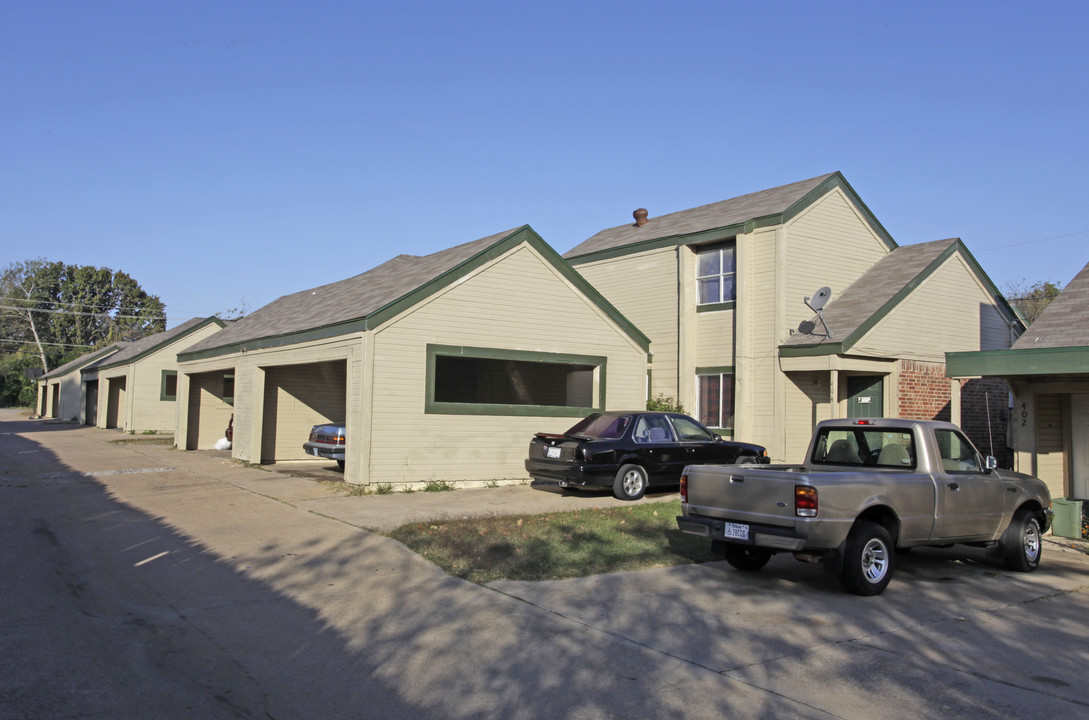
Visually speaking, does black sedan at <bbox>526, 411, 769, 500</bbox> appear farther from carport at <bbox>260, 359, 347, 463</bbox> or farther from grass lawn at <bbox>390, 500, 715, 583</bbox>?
carport at <bbox>260, 359, 347, 463</bbox>

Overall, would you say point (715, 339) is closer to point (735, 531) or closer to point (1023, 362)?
point (1023, 362)

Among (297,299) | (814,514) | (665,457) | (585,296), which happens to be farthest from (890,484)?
(297,299)

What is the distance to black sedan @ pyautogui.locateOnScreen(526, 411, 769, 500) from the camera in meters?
13.4

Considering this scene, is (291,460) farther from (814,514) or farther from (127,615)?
(814,514)

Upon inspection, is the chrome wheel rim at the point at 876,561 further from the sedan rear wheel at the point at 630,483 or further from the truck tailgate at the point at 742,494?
the sedan rear wheel at the point at 630,483

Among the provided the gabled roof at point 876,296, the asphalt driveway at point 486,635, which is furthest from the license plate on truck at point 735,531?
the gabled roof at point 876,296

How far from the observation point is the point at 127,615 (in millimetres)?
6676

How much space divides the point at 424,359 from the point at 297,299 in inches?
410

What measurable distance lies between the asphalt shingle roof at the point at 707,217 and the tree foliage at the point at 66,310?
76796 mm

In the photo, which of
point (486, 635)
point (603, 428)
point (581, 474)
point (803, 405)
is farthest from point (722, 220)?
point (486, 635)

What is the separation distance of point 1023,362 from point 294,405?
617 inches

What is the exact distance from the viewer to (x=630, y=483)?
13.7m

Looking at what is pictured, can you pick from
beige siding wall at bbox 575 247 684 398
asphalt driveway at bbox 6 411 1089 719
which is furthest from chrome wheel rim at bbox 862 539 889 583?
beige siding wall at bbox 575 247 684 398

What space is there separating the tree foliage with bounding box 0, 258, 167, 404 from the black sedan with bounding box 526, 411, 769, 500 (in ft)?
275
